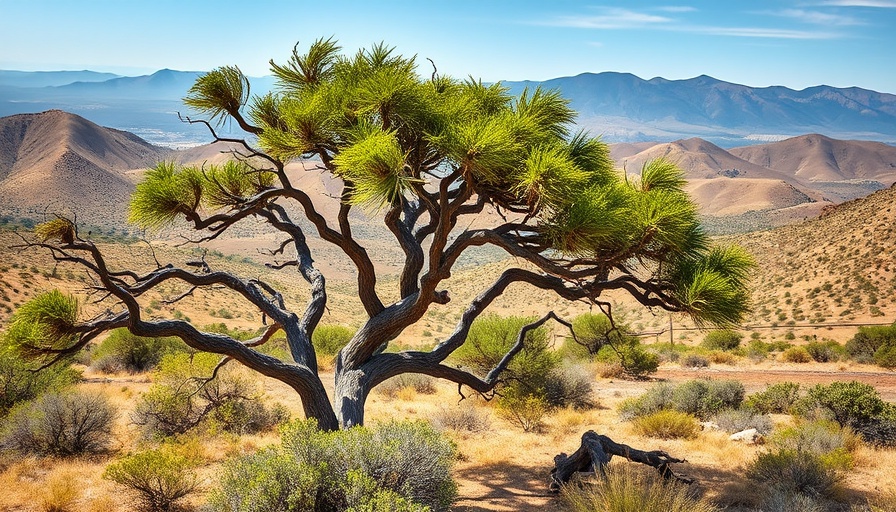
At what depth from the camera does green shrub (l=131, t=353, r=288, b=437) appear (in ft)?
32.2

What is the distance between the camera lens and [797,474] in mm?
7621

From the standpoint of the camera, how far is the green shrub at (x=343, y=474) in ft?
15.8

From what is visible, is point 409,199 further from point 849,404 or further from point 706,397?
point 706,397

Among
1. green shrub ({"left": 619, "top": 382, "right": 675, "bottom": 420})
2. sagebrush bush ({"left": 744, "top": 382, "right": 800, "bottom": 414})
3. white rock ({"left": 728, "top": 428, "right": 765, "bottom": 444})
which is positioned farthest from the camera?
sagebrush bush ({"left": 744, "top": 382, "right": 800, "bottom": 414})

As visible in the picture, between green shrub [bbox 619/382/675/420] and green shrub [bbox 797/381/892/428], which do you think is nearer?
green shrub [bbox 797/381/892/428]

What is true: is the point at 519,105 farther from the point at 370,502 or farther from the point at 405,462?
the point at 370,502

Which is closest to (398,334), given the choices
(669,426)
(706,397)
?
(669,426)

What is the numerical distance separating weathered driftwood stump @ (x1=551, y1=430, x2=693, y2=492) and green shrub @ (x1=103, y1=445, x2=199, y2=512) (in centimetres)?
438

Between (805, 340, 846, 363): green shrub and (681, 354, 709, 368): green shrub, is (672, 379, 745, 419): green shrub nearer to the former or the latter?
(681, 354, 709, 368): green shrub

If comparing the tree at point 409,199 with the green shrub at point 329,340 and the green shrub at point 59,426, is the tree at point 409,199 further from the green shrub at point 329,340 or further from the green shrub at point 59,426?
the green shrub at point 329,340

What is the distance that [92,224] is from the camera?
84.6 meters

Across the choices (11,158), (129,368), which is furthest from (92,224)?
(129,368)

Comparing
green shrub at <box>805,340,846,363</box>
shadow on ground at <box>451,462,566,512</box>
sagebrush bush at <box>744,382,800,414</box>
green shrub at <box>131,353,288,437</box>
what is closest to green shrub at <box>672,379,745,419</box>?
sagebrush bush at <box>744,382,800,414</box>

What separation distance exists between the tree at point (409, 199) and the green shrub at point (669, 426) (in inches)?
182
